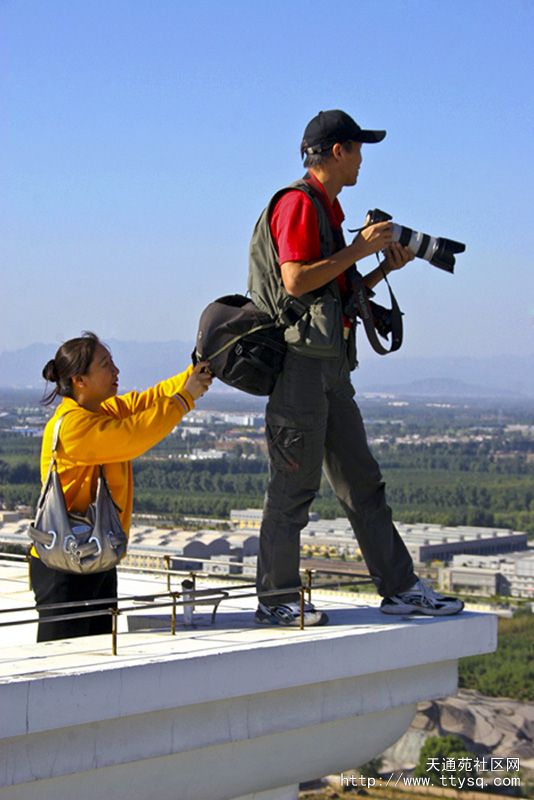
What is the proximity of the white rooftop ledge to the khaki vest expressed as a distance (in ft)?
2.72

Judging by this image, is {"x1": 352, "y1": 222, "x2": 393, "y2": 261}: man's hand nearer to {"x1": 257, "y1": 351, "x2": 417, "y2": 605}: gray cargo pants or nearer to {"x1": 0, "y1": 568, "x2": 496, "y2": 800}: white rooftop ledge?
{"x1": 257, "y1": 351, "x2": 417, "y2": 605}: gray cargo pants

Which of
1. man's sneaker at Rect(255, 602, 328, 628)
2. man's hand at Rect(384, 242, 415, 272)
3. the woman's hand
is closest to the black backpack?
the woman's hand

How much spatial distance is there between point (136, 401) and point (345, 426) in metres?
0.64

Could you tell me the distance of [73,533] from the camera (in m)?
4.14

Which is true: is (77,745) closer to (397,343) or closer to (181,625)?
(181,625)

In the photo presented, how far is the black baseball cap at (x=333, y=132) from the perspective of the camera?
14.3ft

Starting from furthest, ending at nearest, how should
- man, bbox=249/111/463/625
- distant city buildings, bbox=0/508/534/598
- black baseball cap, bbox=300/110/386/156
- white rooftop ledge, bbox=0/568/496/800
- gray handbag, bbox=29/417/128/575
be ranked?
distant city buildings, bbox=0/508/534/598
black baseball cap, bbox=300/110/386/156
man, bbox=249/111/463/625
gray handbag, bbox=29/417/128/575
white rooftop ledge, bbox=0/568/496/800

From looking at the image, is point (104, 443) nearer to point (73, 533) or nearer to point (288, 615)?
point (73, 533)

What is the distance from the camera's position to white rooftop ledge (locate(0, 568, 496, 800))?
3.59 metres

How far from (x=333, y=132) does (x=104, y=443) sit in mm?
1137

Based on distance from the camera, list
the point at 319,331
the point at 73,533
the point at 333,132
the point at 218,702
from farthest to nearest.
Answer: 1. the point at 333,132
2. the point at 319,331
3. the point at 73,533
4. the point at 218,702

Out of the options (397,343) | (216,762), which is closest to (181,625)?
(216,762)

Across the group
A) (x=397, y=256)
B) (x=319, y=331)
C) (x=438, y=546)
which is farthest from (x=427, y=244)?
(x=438, y=546)

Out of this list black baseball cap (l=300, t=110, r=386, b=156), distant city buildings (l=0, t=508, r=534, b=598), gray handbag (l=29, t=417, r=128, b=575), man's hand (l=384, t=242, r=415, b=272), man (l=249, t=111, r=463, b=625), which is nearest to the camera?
gray handbag (l=29, t=417, r=128, b=575)
